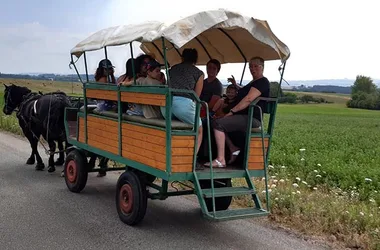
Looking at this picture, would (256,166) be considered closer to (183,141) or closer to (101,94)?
(183,141)

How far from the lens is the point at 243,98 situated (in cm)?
593

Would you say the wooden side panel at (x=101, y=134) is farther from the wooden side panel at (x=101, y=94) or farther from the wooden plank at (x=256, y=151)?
the wooden plank at (x=256, y=151)

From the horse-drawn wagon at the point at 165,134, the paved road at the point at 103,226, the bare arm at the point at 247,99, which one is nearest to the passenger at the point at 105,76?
the horse-drawn wagon at the point at 165,134

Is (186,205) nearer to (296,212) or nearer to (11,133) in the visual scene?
(296,212)

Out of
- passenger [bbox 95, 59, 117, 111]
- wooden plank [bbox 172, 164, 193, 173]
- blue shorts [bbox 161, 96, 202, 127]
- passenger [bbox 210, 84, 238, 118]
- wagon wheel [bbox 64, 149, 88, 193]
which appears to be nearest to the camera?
wooden plank [bbox 172, 164, 193, 173]

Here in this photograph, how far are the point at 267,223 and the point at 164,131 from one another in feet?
6.53

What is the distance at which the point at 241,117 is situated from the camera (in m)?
5.89

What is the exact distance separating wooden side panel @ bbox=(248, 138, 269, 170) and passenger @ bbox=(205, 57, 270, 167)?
18cm

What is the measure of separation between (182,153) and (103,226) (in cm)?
149

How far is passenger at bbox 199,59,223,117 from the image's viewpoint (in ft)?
22.8

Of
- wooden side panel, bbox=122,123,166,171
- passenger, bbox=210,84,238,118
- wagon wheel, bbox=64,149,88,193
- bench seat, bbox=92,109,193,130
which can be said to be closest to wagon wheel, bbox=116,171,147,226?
wooden side panel, bbox=122,123,166,171

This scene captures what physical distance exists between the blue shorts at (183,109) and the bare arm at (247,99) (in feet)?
2.49

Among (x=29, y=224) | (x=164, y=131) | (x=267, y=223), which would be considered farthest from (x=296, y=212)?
(x=29, y=224)

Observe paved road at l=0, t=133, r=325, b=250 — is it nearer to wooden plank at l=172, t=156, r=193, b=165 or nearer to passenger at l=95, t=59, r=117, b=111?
wooden plank at l=172, t=156, r=193, b=165
